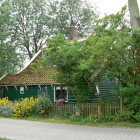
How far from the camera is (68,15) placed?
46.1 meters

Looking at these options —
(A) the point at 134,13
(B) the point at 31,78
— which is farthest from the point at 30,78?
(A) the point at 134,13

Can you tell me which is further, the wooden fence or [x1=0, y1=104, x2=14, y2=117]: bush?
[x1=0, y1=104, x2=14, y2=117]: bush

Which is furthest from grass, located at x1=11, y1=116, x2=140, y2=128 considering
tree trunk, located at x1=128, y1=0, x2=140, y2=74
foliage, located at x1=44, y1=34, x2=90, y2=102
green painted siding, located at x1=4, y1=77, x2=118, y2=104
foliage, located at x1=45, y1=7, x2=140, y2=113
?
tree trunk, located at x1=128, y1=0, x2=140, y2=74

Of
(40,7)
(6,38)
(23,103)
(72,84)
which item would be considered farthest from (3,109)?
(40,7)

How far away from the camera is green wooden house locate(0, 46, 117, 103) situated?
78.4 ft

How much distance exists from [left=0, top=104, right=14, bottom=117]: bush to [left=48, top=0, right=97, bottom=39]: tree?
24.4 m

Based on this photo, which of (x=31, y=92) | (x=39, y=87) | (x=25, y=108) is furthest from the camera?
(x=31, y=92)

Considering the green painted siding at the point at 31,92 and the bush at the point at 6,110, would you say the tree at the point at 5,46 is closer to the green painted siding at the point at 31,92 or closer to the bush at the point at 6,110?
the green painted siding at the point at 31,92

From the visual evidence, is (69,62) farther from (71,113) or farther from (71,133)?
(71,133)

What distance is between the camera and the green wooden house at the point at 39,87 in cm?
2391

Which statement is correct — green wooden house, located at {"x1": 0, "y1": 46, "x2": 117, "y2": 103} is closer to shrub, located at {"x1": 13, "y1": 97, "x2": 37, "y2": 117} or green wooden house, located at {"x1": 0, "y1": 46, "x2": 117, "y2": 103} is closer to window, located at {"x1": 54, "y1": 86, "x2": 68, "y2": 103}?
window, located at {"x1": 54, "y1": 86, "x2": 68, "y2": 103}

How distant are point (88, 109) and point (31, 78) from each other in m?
11.0

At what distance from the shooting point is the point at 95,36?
1722 cm

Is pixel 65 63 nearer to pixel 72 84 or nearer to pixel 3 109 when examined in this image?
pixel 72 84
